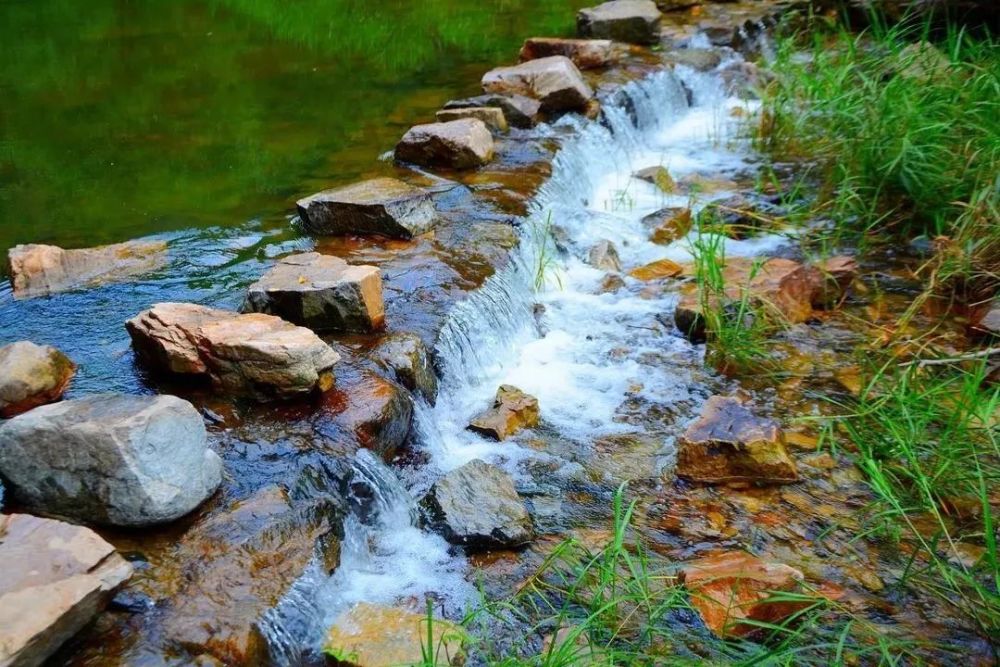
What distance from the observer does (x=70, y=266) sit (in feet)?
13.3

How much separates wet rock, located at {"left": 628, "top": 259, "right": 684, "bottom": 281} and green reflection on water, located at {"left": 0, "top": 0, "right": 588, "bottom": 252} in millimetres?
1860

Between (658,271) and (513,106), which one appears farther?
(513,106)

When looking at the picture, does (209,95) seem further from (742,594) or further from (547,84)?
(742,594)

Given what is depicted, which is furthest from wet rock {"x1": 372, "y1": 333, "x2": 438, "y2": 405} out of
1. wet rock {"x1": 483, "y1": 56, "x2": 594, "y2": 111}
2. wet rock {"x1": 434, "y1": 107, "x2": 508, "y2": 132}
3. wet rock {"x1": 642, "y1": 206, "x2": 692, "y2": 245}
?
wet rock {"x1": 483, "y1": 56, "x2": 594, "y2": 111}

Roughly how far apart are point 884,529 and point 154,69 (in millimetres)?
7281

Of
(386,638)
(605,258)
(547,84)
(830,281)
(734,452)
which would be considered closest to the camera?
(386,638)

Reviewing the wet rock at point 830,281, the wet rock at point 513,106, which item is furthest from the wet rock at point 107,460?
the wet rock at point 513,106

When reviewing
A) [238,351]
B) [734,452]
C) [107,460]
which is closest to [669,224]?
[734,452]

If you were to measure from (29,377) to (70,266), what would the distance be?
1202 mm

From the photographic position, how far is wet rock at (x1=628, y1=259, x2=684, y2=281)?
15.5 ft

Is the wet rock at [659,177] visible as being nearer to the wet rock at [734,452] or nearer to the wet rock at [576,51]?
the wet rock at [576,51]

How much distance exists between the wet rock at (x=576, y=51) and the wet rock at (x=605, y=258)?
3.12 metres

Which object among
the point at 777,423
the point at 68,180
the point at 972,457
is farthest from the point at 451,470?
the point at 68,180

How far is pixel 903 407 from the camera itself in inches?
117
